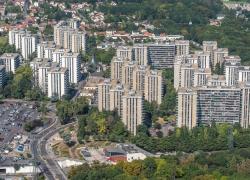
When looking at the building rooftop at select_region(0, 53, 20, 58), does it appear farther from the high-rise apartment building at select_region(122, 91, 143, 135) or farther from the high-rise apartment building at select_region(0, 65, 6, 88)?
the high-rise apartment building at select_region(122, 91, 143, 135)

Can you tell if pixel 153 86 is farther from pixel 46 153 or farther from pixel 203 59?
pixel 46 153

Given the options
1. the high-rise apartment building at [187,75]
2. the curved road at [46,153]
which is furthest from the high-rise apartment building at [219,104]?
the curved road at [46,153]

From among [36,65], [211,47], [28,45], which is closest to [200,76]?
[211,47]

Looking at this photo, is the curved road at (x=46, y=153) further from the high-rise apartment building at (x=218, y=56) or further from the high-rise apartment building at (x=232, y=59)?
the high-rise apartment building at (x=218, y=56)

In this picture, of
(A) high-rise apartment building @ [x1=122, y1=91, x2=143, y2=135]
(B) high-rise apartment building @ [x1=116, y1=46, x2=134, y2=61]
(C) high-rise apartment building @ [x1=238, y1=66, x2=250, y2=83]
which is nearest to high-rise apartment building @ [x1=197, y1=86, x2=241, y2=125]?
(A) high-rise apartment building @ [x1=122, y1=91, x2=143, y2=135]

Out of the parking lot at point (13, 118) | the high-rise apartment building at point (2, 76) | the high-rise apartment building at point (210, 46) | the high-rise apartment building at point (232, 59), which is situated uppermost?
the high-rise apartment building at point (210, 46)
